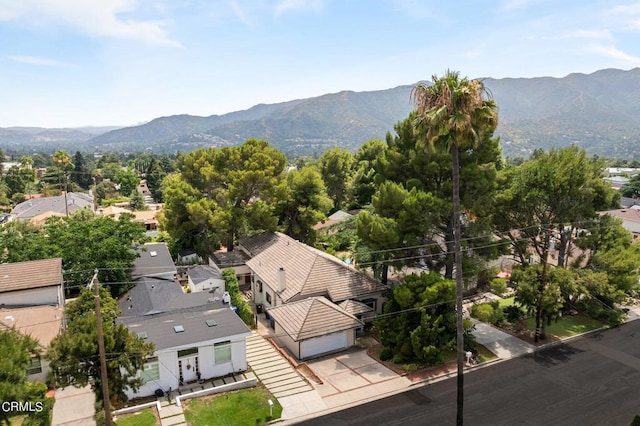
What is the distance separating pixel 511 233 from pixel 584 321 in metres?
8.88

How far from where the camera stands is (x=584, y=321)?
1298 inches

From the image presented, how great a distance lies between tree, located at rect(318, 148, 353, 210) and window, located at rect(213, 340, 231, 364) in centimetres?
4855

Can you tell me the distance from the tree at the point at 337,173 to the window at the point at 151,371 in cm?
5106

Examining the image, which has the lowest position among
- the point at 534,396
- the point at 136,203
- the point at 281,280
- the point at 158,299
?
the point at 534,396

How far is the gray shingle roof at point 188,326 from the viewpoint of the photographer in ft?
77.7

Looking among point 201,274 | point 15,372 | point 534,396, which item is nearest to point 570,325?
point 534,396

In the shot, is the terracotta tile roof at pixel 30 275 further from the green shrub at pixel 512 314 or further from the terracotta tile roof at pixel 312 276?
the green shrub at pixel 512 314

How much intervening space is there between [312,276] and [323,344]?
560cm

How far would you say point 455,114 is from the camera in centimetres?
1731

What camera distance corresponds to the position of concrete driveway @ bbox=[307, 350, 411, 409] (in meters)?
22.6

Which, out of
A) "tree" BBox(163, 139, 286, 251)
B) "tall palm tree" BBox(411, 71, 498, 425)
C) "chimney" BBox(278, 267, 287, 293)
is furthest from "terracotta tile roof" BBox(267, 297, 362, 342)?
"tree" BBox(163, 139, 286, 251)

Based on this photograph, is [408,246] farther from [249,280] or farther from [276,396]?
[249,280]

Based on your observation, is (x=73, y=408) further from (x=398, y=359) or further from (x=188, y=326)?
(x=398, y=359)

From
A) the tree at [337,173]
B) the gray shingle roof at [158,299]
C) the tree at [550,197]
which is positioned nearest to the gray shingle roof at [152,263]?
the gray shingle roof at [158,299]
